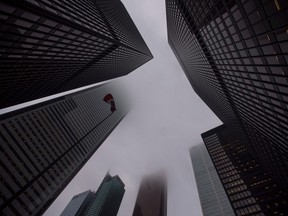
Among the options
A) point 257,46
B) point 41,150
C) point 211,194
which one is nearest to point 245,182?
point 211,194

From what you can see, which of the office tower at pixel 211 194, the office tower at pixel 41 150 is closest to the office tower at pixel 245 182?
the office tower at pixel 211 194

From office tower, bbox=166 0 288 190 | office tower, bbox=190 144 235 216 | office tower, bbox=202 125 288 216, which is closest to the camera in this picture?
office tower, bbox=166 0 288 190

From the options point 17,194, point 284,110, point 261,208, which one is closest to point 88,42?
point 284,110

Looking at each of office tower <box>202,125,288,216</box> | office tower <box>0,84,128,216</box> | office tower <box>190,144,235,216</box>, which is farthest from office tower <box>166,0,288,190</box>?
office tower <box>190,144,235,216</box>

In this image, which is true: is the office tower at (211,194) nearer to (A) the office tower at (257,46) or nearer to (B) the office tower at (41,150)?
(B) the office tower at (41,150)

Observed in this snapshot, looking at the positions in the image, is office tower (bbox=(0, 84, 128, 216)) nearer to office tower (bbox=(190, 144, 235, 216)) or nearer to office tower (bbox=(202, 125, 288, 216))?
office tower (bbox=(202, 125, 288, 216))
